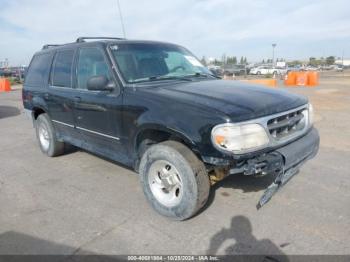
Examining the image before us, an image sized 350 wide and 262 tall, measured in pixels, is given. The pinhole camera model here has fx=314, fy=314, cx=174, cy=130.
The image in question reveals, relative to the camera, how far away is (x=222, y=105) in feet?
9.92

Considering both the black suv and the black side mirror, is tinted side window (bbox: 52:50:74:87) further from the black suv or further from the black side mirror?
the black side mirror

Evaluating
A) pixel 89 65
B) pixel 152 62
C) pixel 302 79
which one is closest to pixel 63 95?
pixel 89 65

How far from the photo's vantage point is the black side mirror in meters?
3.69

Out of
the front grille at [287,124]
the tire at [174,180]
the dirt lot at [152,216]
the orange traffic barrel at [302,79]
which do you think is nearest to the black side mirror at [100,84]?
the tire at [174,180]

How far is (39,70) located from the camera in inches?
227

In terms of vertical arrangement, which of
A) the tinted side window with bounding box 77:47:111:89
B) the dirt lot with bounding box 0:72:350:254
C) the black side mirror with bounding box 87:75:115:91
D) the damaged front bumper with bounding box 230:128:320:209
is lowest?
the dirt lot with bounding box 0:72:350:254

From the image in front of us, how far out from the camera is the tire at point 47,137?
561cm

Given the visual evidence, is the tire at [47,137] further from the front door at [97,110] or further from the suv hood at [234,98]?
the suv hood at [234,98]

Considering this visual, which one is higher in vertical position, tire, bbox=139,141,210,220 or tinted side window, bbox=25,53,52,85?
tinted side window, bbox=25,53,52,85

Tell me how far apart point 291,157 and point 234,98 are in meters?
0.82

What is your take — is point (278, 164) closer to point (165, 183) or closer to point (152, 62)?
point (165, 183)

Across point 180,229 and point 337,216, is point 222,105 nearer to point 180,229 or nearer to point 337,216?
point 180,229

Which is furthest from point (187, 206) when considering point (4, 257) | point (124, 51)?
point (124, 51)

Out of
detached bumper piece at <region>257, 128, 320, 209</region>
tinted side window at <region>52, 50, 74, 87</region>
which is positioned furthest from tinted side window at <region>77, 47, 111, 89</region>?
detached bumper piece at <region>257, 128, 320, 209</region>
